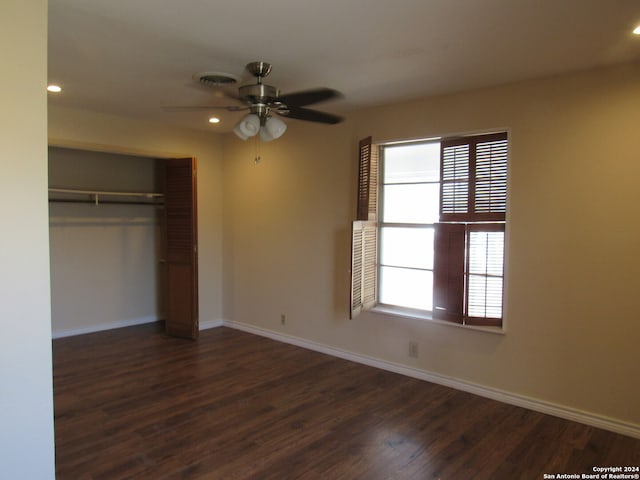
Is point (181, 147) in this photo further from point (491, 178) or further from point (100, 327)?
point (491, 178)

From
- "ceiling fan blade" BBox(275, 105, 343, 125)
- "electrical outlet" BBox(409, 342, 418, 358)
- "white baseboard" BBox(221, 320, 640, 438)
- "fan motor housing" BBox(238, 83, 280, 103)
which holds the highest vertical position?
"fan motor housing" BBox(238, 83, 280, 103)

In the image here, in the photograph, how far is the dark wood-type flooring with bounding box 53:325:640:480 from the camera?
2.63 m

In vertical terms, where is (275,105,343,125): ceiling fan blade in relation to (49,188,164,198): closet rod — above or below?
above

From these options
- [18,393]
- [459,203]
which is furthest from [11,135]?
[459,203]

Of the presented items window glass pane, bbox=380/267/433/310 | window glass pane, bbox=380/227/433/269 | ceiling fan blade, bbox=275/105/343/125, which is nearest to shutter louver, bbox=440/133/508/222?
window glass pane, bbox=380/227/433/269

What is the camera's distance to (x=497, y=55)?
Result: 2879 millimetres

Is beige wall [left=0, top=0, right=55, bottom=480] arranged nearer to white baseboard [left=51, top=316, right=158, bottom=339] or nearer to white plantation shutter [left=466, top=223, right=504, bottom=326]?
white plantation shutter [left=466, top=223, right=504, bottom=326]

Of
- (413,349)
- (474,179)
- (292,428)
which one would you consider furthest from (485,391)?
(474,179)

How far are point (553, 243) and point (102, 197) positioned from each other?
16.8 feet

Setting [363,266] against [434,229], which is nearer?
[434,229]

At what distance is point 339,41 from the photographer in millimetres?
2689

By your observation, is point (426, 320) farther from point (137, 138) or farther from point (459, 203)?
point (137, 138)

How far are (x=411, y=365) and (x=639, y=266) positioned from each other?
202cm

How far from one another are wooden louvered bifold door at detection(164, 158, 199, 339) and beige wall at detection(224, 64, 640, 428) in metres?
1.88
